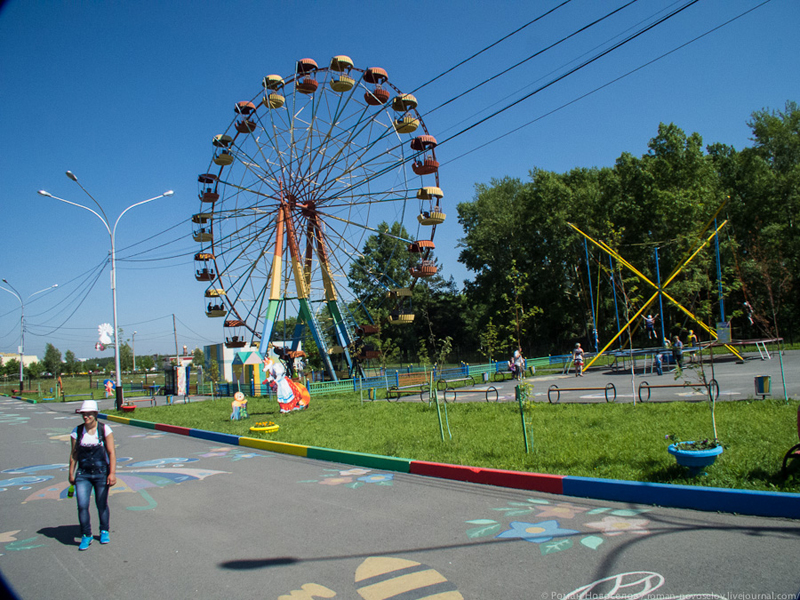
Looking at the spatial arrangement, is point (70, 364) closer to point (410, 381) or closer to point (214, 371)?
point (214, 371)

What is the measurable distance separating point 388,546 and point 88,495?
334 cm

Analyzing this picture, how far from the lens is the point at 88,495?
5855 mm

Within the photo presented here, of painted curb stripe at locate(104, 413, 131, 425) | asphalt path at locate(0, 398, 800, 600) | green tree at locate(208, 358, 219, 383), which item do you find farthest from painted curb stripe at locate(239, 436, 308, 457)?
green tree at locate(208, 358, 219, 383)

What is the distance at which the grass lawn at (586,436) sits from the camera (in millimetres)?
6914

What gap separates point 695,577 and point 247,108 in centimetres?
2907

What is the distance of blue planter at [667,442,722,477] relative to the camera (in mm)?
6324

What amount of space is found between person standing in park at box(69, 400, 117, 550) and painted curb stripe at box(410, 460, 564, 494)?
458cm

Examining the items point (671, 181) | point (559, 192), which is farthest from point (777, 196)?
point (559, 192)

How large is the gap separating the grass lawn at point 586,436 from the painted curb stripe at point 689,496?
1.19 ft

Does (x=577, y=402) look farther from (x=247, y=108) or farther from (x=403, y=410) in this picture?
(x=247, y=108)

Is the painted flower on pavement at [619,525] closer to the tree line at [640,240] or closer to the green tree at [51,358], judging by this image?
the tree line at [640,240]

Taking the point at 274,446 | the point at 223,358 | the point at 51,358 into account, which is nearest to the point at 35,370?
the point at 51,358

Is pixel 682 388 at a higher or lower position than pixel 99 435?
lower

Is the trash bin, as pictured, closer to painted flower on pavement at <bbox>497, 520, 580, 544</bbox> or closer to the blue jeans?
painted flower on pavement at <bbox>497, 520, 580, 544</bbox>
